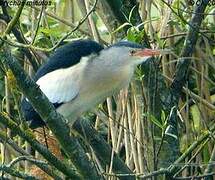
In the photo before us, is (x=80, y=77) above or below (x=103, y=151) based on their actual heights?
above

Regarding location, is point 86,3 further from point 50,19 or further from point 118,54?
point 50,19

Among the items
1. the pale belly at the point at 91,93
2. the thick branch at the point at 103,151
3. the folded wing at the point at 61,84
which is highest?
the folded wing at the point at 61,84

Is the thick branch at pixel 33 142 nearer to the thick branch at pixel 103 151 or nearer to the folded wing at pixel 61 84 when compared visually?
the thick branch at pixel 103 151

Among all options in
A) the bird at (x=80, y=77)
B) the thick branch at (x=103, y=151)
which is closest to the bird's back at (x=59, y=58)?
the bird at (x=80, y=77)

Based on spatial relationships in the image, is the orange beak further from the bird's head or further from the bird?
the bird

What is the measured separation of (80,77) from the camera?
2.26 m

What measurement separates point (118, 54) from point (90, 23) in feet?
0.48

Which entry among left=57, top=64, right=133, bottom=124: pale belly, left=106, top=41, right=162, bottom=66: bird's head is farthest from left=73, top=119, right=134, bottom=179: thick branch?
left=106, top=41, right=162, bottom=66: bird's head

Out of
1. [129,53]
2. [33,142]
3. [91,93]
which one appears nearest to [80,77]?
[91,93]

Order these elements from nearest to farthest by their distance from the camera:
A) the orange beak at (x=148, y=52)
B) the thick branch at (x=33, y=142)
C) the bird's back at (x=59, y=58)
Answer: the thick branch at (x=33, y=142)
the orange beak at (x=148, y=52)
the bird's back at (x=59, y=58)

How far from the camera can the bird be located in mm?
2191

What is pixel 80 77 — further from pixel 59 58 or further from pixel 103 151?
pixel 103 151

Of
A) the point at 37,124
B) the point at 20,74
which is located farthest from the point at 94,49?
the point at 20,74

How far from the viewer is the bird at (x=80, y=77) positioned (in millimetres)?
2191
